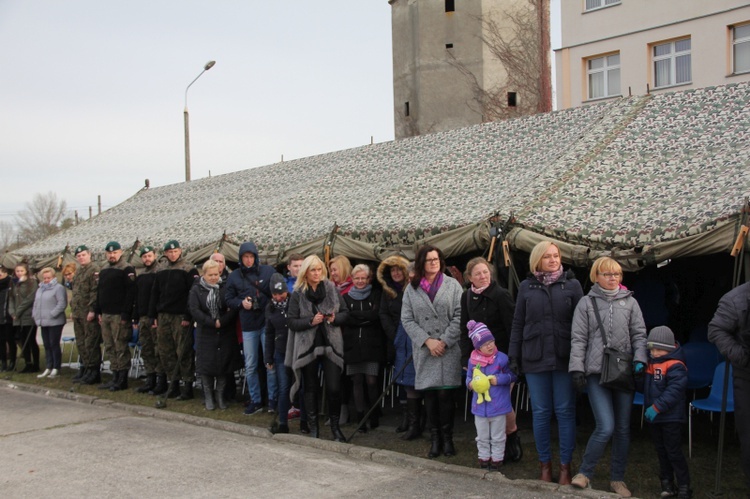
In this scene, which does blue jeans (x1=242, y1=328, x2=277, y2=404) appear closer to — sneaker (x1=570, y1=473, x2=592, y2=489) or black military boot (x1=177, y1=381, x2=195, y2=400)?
black military boot (x1=177, y1=381, x2=195, y2=400)

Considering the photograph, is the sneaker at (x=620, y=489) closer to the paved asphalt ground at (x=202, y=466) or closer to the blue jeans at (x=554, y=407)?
the paved asphalt ground at (x=202, y=466)

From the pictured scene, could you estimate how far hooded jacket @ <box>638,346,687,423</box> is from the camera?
5879mm

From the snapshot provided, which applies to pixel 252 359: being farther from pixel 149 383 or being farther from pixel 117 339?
pixel 117 339

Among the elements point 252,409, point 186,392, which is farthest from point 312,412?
point 186,392

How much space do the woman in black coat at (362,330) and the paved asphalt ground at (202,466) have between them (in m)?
1.01

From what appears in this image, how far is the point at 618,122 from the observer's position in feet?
31.0

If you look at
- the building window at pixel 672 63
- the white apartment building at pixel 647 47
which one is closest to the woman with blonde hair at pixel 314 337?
the white apartment building at pixel 647 47

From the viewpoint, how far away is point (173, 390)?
10867 mm

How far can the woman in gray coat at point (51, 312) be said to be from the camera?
508 inches

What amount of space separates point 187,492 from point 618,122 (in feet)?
20.5

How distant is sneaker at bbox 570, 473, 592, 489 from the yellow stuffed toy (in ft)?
3.14

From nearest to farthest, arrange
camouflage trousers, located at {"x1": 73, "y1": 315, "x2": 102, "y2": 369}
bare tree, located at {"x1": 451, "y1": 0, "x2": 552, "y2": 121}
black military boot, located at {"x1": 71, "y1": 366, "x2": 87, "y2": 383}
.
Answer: camouflage trousers, located at {"x1": 73, "y1": 315, "x2": 102, "y2": 369} → black military boot, located at {"x1": 71, "y1": 366, "x2": 87, "y2": 383} → bare tree, located at {"x1": 451, "y1": 0, "x2": 552, "y2": 121}

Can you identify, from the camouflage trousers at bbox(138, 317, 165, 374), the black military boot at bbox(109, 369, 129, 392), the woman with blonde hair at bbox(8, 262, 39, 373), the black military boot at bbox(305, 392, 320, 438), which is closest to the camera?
the black military boot at bbox(305, 392, 320, 438)

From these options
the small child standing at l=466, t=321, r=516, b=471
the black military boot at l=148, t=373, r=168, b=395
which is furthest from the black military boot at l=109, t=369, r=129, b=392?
the small child standing at l=466, t=321, r=516, b=471
